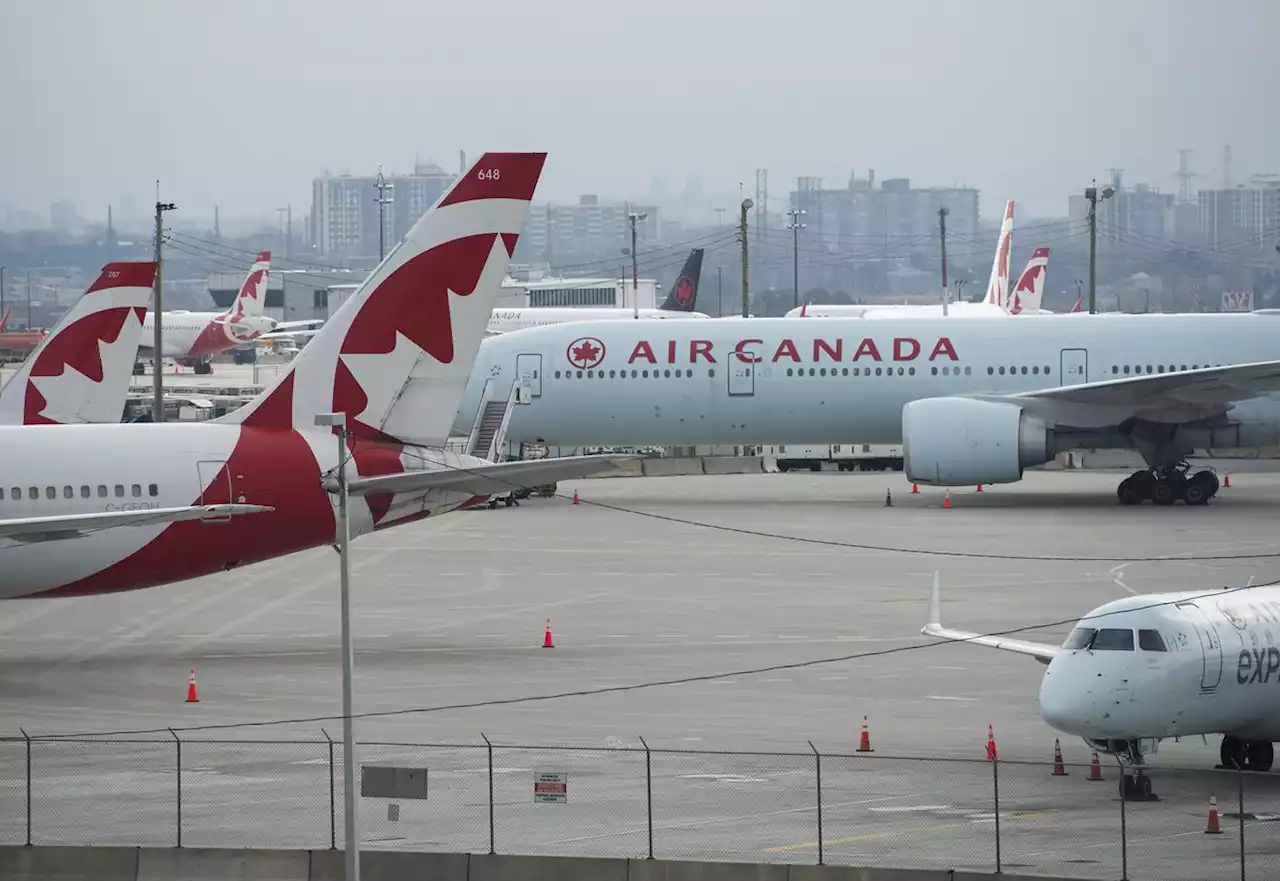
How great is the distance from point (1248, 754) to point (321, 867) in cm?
1193

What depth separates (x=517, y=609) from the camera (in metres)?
40.2

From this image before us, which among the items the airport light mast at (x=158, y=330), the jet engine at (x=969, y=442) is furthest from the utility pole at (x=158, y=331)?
the jet engine at (x=969, y=442)

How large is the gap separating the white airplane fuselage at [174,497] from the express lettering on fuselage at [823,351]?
2734 cm

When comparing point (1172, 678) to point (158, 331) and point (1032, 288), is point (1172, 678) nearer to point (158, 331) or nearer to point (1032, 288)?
point (158, 331)

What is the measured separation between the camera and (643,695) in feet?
102

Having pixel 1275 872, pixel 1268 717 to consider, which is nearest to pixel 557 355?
pixel 1268 717

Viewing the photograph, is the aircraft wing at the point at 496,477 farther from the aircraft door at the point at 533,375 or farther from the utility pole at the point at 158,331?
the utility pole at the point at 158,331

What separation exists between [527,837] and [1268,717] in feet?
31.0

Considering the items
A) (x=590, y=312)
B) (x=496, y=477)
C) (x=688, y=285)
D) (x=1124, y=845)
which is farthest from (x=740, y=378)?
(x=688, y=285)

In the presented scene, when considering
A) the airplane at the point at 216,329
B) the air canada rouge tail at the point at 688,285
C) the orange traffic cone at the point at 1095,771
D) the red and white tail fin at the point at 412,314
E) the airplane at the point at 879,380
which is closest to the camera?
the orange traffic cone at the point at 1095,771

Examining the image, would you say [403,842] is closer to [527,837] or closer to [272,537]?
[527,837]

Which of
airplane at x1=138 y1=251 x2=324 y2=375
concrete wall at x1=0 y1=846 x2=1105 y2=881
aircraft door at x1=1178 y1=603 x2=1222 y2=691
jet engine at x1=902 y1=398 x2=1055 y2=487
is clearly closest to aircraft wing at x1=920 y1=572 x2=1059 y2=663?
aircraft door at x1=1178 y1=603 x2=1222 y2=691

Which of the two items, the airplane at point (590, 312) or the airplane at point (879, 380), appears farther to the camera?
the airplane at point (590, 312)

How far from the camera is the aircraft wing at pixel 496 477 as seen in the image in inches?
1129
